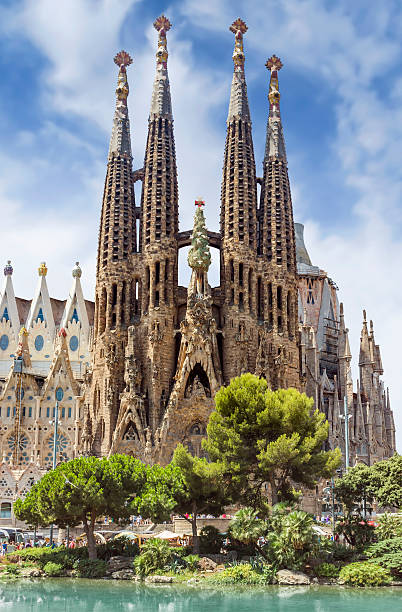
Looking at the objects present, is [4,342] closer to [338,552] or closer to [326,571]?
[338,552]

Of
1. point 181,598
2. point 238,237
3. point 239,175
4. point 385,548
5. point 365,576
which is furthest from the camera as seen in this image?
point 239,175

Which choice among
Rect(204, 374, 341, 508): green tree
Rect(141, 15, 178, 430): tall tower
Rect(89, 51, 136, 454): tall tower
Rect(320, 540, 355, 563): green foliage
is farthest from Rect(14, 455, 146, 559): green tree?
Rect(89, 51, 136, 454): tall tower

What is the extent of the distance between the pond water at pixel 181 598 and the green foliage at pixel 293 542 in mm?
1567

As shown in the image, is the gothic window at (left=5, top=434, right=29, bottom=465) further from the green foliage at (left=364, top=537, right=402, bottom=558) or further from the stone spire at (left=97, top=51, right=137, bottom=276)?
the green foliage at (left=364, top=537, right=402, bottom=558)

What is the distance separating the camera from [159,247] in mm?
58250

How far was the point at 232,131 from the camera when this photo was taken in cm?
6191

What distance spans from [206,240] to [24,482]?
21581 mm

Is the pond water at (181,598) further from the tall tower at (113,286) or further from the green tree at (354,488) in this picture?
the tall tower at (113,286)

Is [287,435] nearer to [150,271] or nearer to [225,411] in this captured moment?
[225,411]

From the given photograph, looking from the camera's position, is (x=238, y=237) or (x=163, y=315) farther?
(x=238, y=237)

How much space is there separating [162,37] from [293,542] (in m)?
46.9

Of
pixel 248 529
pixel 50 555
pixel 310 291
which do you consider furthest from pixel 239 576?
pixel 310 291

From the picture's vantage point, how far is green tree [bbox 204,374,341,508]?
1373 inches

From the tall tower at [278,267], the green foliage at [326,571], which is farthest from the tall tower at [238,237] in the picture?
the green foliage at [326,571]
